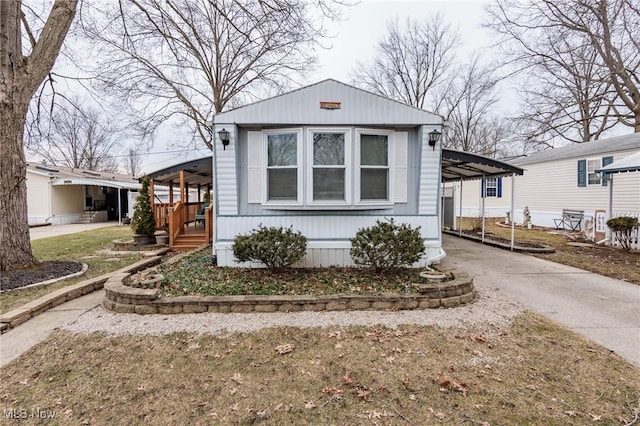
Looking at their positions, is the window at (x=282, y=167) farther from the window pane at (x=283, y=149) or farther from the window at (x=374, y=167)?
the window at (x=374, y=167)

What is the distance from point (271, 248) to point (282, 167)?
5.70 feet

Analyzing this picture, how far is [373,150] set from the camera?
20.7 ft

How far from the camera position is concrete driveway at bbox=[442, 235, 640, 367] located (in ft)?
12.5

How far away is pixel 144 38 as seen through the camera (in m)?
14.1

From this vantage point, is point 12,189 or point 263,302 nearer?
point 263,302

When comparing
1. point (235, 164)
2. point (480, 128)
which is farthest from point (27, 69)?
point (480, 128)

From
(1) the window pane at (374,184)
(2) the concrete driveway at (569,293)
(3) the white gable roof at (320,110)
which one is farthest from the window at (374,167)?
(2) the concrete driveway at (569,293)

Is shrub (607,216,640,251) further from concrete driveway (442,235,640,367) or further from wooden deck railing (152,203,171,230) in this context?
wooden deck railing (152,203,171,230)

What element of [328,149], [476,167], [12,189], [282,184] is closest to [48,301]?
[12,189]

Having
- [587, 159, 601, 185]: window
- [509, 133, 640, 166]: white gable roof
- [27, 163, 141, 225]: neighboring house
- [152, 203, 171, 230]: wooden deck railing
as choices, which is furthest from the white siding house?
Answer: [27, 163, 141, 225]: neighboring house

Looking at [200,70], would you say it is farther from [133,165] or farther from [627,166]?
[133,165]

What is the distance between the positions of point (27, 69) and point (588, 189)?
18.7 metres

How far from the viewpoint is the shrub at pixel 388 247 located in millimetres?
5340

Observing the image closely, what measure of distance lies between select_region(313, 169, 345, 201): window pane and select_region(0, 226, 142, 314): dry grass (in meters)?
4.91
